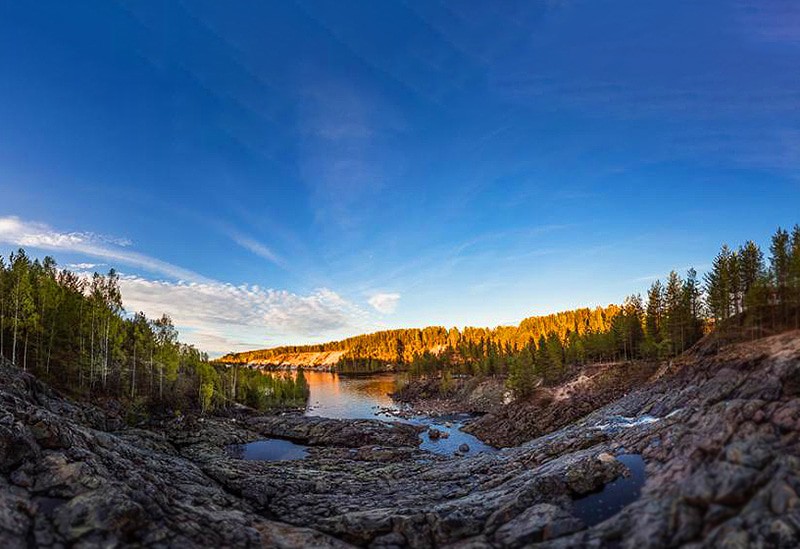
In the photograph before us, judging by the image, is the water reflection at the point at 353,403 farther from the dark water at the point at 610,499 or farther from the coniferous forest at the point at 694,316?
the dark water at the point at 610,499

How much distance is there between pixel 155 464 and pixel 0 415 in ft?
31.6

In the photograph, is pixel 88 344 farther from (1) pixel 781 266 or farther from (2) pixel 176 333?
(1) pixel 781 266

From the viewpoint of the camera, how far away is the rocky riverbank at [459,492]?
13.8 metres

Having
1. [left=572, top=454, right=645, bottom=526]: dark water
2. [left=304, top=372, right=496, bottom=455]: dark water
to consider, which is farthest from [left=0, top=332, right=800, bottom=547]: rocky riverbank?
[left=304, top=372, right=496, bottom=455]: dark water

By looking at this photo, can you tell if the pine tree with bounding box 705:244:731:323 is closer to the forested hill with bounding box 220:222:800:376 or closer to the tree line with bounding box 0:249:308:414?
the forested hill with bounding box 220:222:800:376

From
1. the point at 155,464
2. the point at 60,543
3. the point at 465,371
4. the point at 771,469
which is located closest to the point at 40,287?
the point at 155,464

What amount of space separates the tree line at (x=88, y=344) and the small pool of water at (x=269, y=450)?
64.6 feet

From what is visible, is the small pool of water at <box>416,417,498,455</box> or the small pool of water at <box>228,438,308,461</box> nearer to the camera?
the small pool of water at <box>228,438,308,461</box>

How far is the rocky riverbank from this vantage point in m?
13.8

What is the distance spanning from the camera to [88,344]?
6531 centimetres

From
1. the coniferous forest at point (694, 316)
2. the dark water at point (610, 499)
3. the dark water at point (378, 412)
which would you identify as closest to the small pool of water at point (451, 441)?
the dark water at point (378, 412)

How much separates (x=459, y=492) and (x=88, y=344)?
71298 millimetres

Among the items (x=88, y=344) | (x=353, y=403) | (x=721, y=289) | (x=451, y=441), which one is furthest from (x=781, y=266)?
(x=88, y=344)

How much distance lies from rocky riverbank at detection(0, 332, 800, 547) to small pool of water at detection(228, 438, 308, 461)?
18895 millimetres
